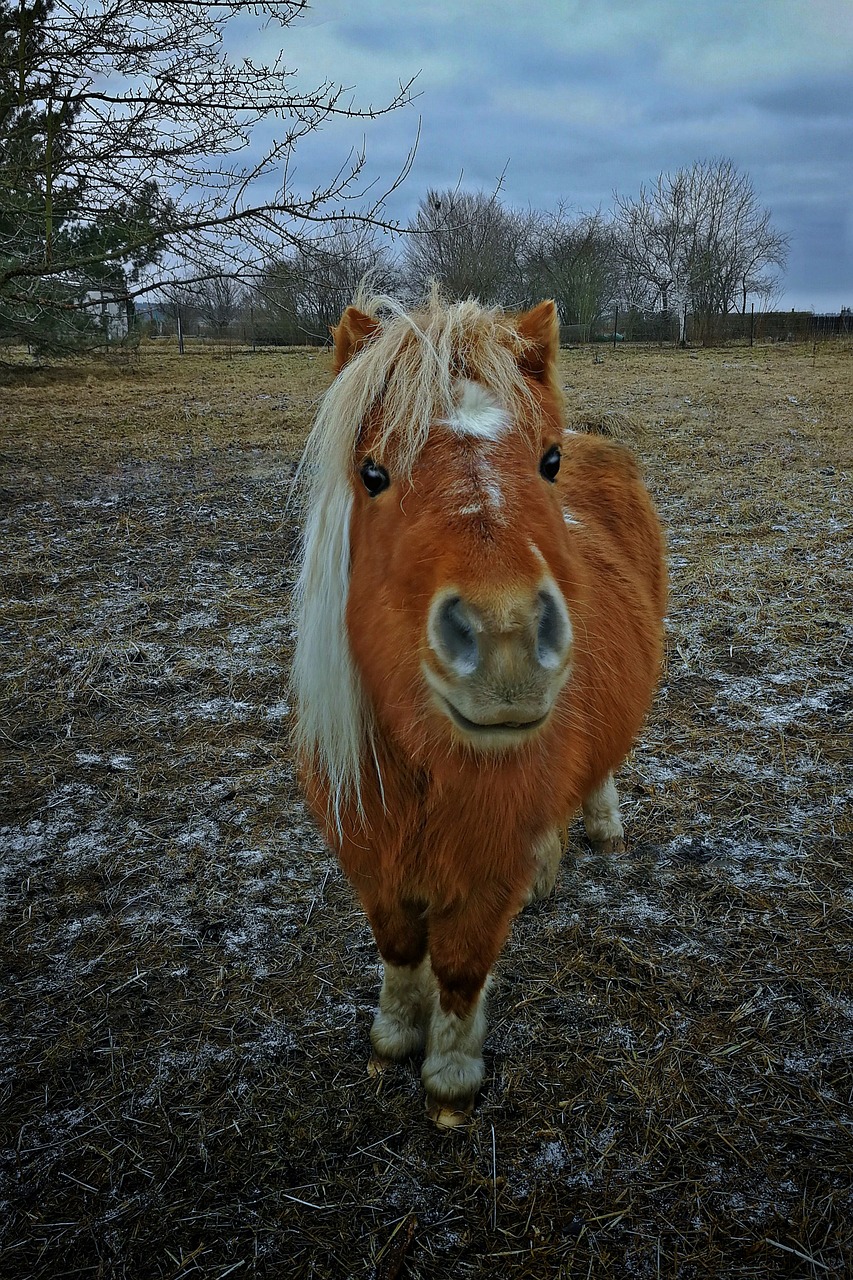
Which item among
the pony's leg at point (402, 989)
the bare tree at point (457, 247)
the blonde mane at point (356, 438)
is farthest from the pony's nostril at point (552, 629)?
the bare tree at point (457, 247)

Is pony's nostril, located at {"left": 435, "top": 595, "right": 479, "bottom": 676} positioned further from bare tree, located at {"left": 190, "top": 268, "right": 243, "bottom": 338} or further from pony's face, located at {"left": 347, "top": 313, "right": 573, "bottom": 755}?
bare tree, located at {"left": 190, "top": 268, "right": 243, "bottom": 338}

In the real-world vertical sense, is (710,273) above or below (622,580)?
above

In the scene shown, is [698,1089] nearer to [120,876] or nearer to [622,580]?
[622,580]

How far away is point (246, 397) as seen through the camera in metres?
12.2

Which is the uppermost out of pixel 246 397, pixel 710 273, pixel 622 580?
pixel 710 273

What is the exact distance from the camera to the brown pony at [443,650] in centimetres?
124

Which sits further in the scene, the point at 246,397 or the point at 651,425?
the point at 246,397

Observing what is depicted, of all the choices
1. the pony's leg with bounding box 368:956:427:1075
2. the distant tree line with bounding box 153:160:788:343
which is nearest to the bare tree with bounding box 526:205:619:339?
the distant tree line with bounding box 153:160:788:343

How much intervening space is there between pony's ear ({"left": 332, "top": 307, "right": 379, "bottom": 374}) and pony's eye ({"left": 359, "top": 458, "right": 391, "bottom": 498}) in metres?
0.41

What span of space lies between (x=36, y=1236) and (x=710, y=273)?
33.6 metres

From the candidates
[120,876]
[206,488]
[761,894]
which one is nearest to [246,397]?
[206,488]

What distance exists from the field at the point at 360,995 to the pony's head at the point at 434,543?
99cm

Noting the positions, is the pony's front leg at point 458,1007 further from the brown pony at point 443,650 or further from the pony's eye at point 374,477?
the pony's eye at point 374,477

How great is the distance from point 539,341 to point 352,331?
46 cm
